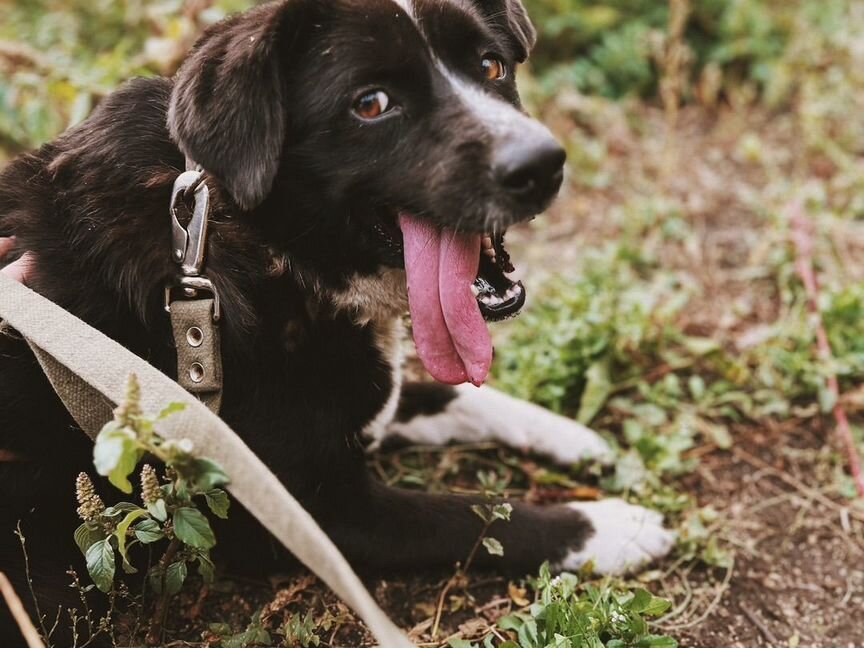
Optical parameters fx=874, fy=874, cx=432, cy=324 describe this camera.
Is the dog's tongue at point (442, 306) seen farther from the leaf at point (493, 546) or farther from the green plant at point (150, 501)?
the green plant at point (150, 501)

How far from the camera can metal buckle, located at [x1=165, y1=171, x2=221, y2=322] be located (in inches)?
75.5

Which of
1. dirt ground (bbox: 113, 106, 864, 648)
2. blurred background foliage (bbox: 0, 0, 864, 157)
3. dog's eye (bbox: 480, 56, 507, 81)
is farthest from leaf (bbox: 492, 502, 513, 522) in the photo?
blurred background foliage (bbox: 0, 0, 864, 157)

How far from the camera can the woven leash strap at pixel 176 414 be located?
4.64ft

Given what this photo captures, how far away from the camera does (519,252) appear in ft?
13.4

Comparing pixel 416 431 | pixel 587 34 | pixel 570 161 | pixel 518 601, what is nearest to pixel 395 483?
pixel 416 431

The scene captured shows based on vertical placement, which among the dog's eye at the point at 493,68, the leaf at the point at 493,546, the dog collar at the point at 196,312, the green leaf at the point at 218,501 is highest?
the dog's eye at the point at 493,68

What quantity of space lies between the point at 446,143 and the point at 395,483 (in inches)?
47.7

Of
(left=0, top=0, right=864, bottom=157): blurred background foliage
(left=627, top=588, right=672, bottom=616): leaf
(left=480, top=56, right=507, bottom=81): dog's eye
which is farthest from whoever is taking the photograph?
(left=0, top=0, right=864, bottom=157): blurred background foliage

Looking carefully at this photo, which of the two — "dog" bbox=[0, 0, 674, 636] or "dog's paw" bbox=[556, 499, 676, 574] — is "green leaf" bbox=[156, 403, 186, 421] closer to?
"dog" bbox=[0, 0, 674, 636]

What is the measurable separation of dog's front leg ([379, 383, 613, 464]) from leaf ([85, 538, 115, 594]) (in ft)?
3.99

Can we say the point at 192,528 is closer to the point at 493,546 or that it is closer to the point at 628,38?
the point at 493,546

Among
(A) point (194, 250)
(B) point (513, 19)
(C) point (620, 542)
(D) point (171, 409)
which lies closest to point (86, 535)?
(D) point (171, 409)

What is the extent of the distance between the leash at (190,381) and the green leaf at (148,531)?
0.23m

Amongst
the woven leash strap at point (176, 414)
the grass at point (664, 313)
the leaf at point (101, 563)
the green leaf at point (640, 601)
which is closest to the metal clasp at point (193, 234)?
the woven leash strap at point (176, 414)
